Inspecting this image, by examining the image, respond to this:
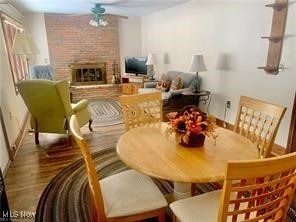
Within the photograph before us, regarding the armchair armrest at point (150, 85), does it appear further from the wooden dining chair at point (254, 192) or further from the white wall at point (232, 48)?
the wooden dining chair at point (254, 192)

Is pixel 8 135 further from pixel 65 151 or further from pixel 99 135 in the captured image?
pixel 99 135

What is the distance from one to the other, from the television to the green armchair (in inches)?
134

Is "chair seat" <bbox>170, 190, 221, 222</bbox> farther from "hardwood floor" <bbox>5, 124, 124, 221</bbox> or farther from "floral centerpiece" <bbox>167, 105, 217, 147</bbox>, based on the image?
"hardwood floor" <bbox>5, 124, 124, 221</bbox>

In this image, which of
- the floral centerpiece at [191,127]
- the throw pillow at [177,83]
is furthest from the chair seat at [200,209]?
the throw pillow at [177,83]

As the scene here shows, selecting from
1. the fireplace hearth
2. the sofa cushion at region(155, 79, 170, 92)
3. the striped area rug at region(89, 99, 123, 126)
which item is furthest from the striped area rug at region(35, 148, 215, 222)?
the fireplace hearth

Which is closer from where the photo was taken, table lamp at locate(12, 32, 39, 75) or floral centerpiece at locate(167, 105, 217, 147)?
floral centerpiece at locate(167, 105, 217, 147)

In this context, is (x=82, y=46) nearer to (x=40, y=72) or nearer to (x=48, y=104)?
(x=40, y=72)

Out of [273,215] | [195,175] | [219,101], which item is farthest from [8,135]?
[219,101]

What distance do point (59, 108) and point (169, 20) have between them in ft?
11.8

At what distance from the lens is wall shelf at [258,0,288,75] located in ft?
9.32

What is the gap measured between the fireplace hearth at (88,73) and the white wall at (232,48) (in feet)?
7.54

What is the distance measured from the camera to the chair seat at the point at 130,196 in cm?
144

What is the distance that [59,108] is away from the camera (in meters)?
3.14

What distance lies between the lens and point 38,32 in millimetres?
6191
